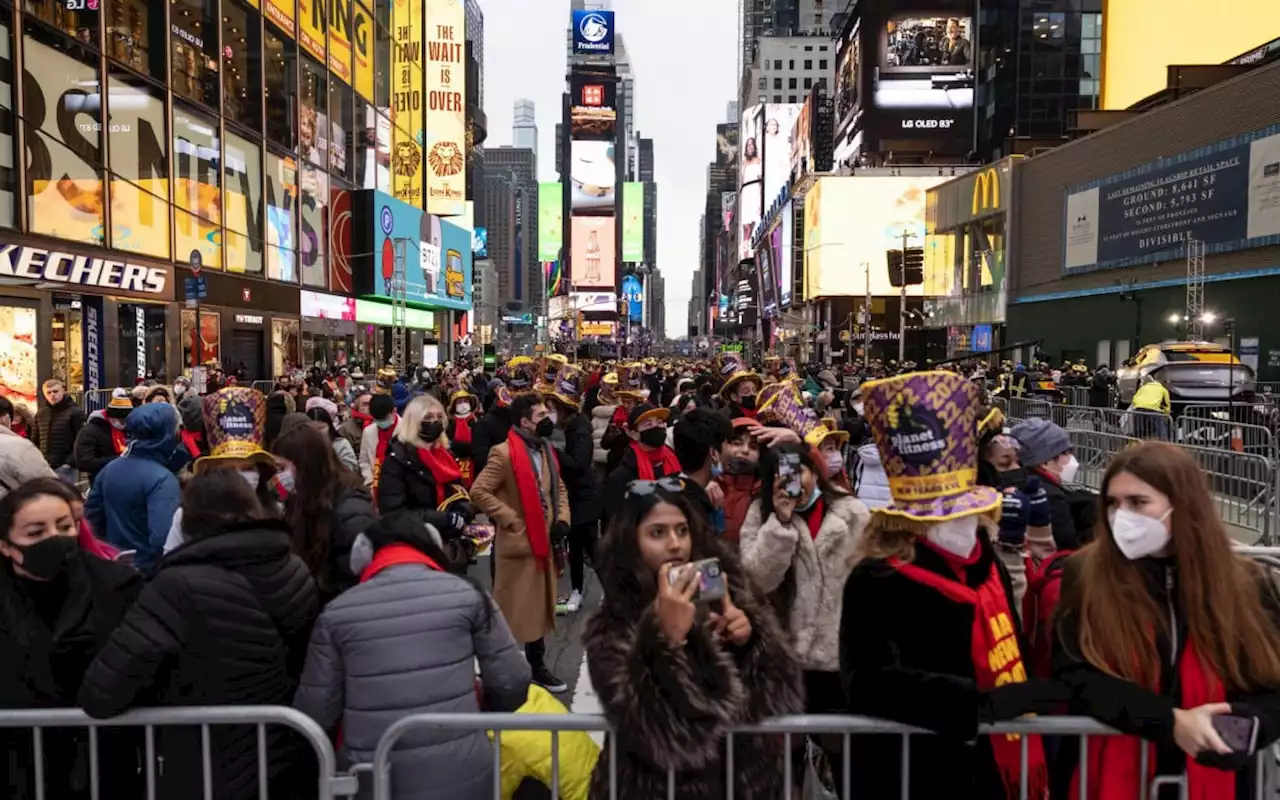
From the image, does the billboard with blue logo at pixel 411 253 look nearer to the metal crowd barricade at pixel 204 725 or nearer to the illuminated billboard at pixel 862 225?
the illuminated billboard at pixel 862 225

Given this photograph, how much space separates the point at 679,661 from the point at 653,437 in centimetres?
436

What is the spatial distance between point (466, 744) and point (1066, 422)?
17116 millimetres

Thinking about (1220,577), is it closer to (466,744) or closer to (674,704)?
(674,704)

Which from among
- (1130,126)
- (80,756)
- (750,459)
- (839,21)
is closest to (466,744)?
(80,756)

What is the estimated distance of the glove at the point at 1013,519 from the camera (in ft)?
11.3

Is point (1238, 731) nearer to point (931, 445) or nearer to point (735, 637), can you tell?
point (931, 445)

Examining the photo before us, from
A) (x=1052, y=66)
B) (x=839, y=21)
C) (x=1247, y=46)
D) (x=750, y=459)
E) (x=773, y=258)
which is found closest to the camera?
(x=750, y=459)

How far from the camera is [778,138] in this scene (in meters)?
137

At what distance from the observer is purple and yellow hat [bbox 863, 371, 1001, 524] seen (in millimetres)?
2719

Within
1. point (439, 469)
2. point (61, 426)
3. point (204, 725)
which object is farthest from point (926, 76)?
point (204, 725)

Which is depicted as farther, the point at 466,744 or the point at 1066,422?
the point at 1066,422

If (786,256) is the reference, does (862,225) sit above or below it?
above

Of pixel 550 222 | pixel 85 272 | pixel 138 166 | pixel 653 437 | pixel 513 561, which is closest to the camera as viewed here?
pixel 513 561

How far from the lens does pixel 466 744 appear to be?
10.2 feet
